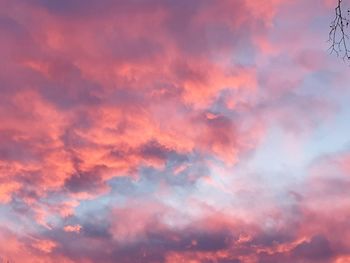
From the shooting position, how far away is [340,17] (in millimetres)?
6555

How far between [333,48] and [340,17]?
1.53ft

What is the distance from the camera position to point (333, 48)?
6605mm
